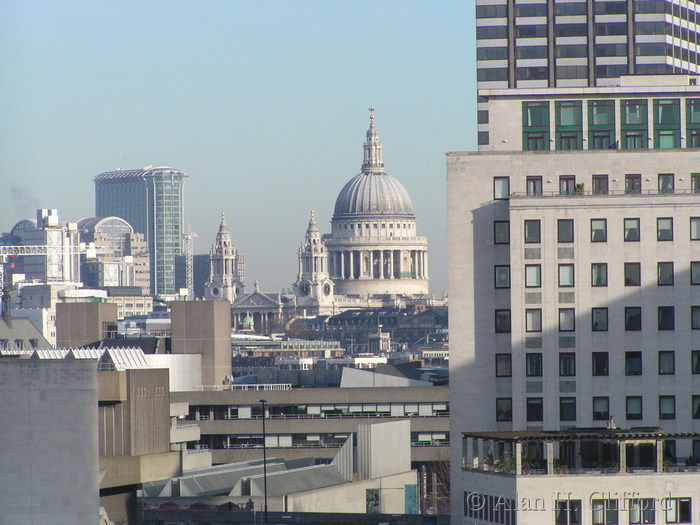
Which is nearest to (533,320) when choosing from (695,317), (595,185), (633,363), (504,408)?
(504,408)

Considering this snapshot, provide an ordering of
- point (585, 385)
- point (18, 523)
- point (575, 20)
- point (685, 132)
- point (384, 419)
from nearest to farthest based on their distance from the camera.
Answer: point (18, 523)
point (585, 385)
point (685, 132)
point (384, 419)
point (575, 20)

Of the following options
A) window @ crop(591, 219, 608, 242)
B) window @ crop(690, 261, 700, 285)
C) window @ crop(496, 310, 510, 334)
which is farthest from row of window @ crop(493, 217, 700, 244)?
window @ crop(496, 310, 510, 334)

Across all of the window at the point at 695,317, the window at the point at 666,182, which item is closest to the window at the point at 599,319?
the window at the point at 695,317

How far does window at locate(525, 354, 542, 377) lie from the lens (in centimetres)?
10225

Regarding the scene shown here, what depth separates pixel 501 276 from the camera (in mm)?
104375

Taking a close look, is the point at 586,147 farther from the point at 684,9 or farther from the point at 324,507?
the point at 684,9

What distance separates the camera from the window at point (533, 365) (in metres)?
102

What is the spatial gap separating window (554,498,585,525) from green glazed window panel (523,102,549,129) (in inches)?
1088

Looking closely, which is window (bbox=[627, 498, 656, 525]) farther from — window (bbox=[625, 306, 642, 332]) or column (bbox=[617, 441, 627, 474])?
window (bbox=[625, 306, 642, 332])

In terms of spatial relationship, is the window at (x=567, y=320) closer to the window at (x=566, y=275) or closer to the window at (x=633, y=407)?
the window at (x=566, y=275)

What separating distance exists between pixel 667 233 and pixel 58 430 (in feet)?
121

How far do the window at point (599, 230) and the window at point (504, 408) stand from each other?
8.71 meters

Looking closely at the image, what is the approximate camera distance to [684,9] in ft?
594

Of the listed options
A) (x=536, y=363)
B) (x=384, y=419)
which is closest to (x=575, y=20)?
(x=384, y=419)
